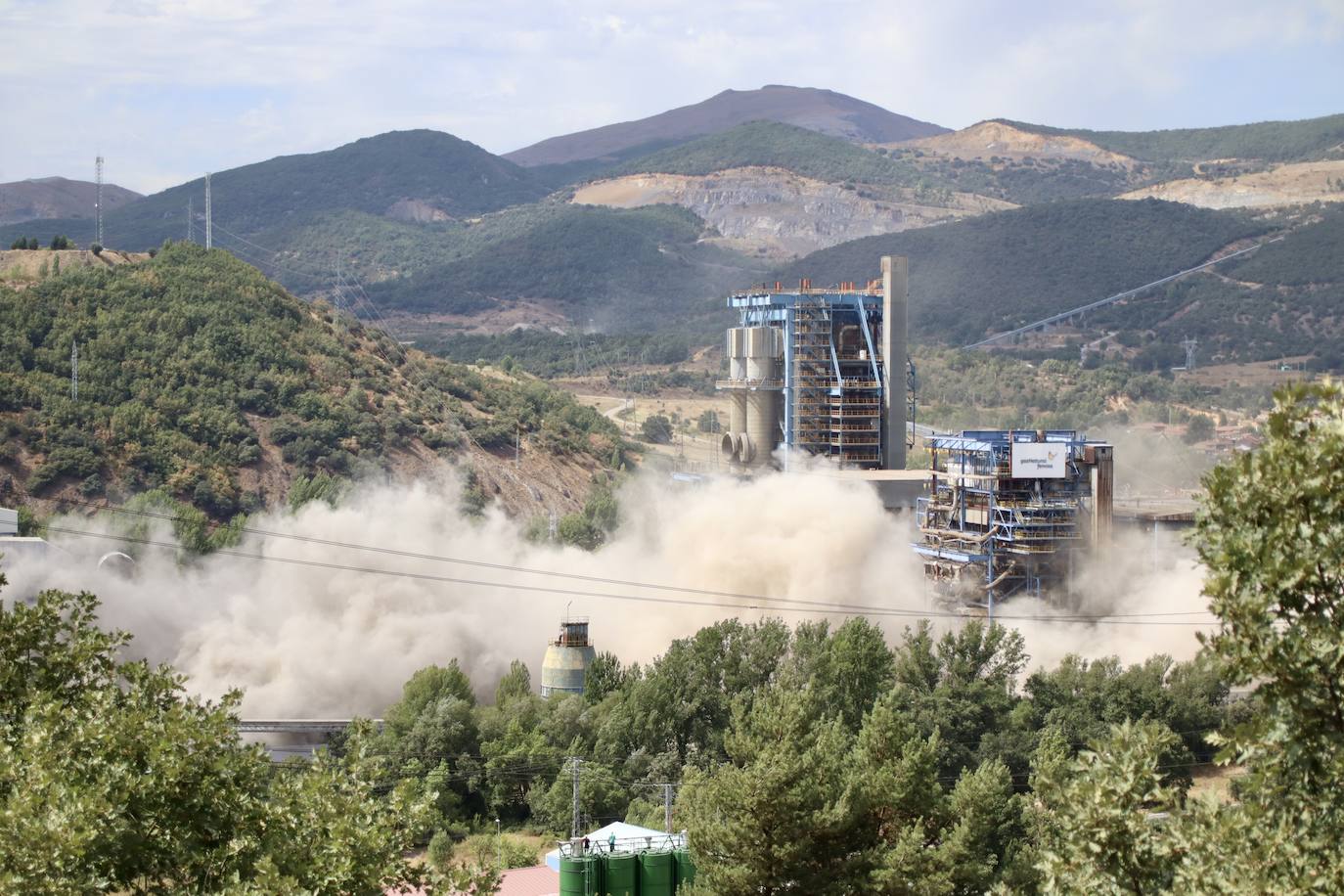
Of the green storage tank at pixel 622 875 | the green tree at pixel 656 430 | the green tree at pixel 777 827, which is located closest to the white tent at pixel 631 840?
the green storage tank at pixel 622 875

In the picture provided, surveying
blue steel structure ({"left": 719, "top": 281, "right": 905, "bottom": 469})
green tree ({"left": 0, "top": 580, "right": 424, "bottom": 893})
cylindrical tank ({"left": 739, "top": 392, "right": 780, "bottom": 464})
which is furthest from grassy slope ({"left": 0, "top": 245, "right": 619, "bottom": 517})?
green tree ({"left": 0, "top": 580, "right": 424, "bottom": 893})

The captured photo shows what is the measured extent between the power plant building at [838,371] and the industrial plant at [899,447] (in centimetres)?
6

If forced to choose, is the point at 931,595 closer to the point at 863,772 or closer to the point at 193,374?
the point at 863,772

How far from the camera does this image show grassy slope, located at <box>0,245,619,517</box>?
9306 centimetres

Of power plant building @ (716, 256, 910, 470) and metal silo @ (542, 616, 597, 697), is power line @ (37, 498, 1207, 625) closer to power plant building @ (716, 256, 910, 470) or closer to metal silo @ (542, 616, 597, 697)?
power plant building @ (716, 256, 910, 470)

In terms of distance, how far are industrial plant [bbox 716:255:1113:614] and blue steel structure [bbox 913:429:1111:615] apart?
5cm

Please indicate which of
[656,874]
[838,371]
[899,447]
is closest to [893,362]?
[838,371]

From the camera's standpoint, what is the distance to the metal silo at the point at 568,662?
203 ft

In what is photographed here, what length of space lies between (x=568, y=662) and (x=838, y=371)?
22307 mm

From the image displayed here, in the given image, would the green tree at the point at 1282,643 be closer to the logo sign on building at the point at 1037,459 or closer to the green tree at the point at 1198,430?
the logo sign on building at the point at 1037,459

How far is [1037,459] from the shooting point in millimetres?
65062

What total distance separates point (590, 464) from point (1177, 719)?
6085cm

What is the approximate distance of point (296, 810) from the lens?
23906 millimetres

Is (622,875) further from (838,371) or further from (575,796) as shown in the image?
(838,371)
